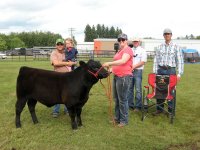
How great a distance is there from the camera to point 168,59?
272 inches

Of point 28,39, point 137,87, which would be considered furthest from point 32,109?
point 28,39

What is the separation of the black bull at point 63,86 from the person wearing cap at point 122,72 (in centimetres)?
38

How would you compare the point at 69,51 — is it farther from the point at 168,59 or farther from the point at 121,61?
the point at 168,59

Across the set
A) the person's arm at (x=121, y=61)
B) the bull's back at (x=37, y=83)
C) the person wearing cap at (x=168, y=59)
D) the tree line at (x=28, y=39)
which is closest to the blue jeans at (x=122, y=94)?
the person's arm at (x=121, y=61)

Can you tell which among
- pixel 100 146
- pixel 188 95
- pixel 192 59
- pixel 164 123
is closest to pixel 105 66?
pixel 100 146

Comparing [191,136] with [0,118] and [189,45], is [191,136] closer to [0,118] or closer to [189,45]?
[0,118]

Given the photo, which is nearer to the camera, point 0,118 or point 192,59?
point 0,118

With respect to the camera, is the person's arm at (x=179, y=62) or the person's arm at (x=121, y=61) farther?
the person's arm at (x=179, y=62)

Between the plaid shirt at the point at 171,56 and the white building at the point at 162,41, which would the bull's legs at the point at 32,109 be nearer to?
the plaid shirt at the point at 171,56

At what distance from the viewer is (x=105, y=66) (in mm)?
5887

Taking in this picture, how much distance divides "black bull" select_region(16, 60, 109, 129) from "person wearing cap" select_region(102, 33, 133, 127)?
380 millimetres

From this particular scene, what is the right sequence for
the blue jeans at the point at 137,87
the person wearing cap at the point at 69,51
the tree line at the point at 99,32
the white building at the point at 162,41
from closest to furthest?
the person wearing cap at the point at 69,51 → the blue jeans at the point at 137,87 → the white building at the point at 162,41 → the tree line at the point at 99,32

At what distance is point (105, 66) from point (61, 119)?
2.01 m

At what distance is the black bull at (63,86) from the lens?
19.6 ft
